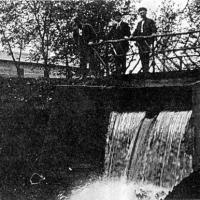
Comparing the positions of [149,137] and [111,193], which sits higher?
[149,137]

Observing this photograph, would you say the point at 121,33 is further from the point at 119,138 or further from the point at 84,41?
the point at 119,138

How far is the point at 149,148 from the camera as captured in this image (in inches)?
450

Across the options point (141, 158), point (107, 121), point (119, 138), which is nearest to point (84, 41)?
point (107, 121)

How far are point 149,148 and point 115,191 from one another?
1.79 m

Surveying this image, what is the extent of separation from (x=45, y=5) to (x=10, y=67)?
596 inches

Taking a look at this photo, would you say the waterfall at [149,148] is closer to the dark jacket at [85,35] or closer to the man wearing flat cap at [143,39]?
the man wearing flat cap at [143,39]

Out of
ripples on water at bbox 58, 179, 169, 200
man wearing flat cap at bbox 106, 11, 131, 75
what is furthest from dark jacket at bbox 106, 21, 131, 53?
ripples on water at bbox 58, 179, 169, 200

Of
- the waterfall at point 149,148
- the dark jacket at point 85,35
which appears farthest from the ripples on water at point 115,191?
the dark jacket at point 85,35

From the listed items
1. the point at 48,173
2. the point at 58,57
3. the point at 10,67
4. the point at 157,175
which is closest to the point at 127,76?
the point at 157,175

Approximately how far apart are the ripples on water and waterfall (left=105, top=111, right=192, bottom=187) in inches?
8.2

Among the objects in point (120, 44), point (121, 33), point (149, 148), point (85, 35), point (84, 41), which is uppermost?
point (85, 35)

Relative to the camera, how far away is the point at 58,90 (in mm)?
13117

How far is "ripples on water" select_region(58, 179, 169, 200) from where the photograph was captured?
11109mm

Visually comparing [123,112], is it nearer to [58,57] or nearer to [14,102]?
[14,102]
